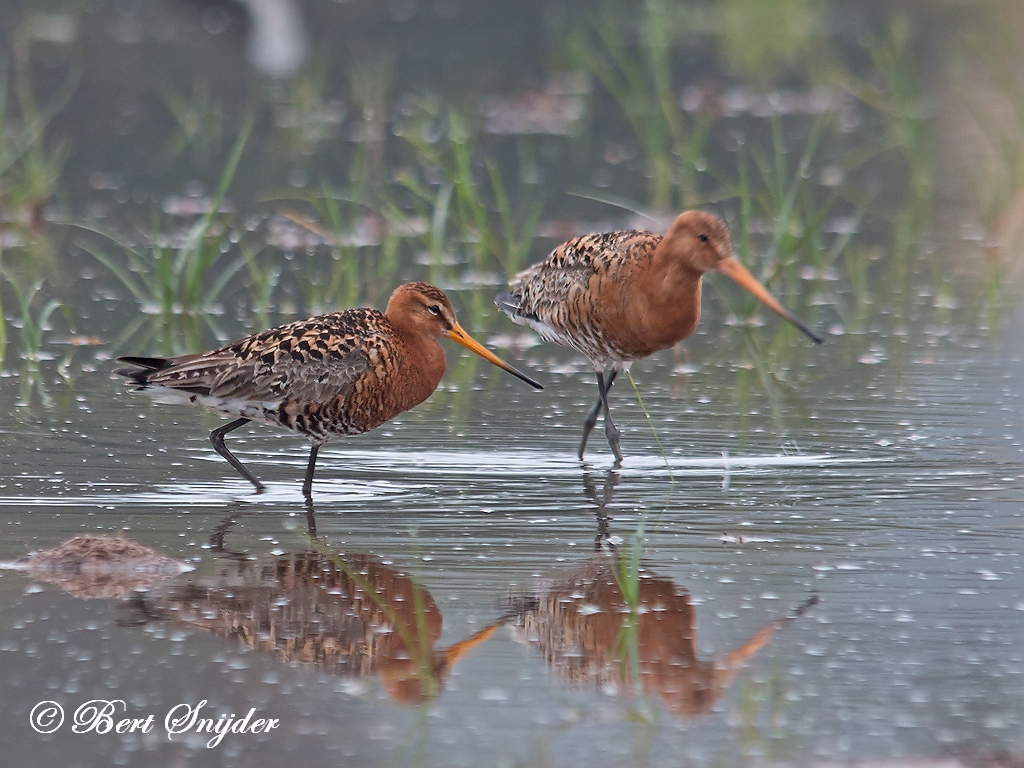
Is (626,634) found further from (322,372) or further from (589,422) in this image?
(589,422)

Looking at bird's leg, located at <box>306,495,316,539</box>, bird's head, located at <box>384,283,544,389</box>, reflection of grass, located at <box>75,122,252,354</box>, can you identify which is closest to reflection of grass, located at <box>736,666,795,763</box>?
bird's leg, located at <box>306,495,316,539</box>

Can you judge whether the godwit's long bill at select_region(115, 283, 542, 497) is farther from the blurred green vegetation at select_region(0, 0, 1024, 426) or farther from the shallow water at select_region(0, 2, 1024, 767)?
the blurred green vegetation at select_region(0, 0, 1024, 426)

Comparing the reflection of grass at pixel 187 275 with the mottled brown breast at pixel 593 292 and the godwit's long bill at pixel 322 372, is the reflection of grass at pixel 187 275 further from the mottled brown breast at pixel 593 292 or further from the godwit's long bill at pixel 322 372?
the godwit's long bill at pixel 322 372

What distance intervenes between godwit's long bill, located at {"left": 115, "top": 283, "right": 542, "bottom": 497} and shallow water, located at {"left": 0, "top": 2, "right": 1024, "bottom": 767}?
34cm

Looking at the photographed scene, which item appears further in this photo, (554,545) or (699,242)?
(699,242)

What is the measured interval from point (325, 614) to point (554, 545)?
111 centimetres

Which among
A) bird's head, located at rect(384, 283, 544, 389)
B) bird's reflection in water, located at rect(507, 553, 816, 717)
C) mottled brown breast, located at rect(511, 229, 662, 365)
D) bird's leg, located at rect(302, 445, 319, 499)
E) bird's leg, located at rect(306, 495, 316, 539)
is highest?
mottled brown breast, located at rect(511, 229, 662, 365)

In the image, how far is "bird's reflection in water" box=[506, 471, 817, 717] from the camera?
5.03 metres

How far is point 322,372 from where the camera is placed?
6.89m

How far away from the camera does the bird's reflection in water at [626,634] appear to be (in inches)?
198

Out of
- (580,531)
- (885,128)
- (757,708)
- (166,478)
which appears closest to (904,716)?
(757,708)

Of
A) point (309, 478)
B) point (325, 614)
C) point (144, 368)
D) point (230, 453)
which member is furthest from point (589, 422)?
point (325, 614)

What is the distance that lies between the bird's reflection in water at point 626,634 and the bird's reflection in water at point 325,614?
241 mm

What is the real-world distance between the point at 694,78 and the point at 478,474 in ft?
53.9
